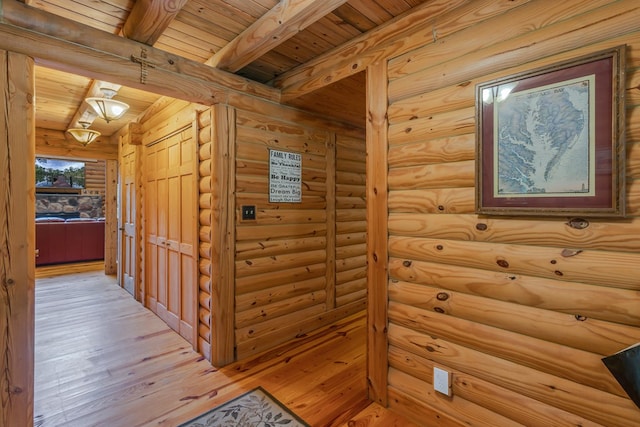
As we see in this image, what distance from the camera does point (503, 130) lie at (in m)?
1.36

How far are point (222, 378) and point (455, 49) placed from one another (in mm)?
2645

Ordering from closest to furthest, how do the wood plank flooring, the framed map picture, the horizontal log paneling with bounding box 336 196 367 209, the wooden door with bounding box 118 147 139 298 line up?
the framed map picture, the wood plank flooring, the horizontal log paneling with bounding box 336 196 367 209, the wooden door with bounding box 118 147 139 298

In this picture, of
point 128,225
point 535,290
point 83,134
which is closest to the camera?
point 535,290

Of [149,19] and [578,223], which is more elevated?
[149,19]

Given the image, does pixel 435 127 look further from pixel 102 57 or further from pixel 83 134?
pixel 83 134

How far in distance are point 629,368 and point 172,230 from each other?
131 inches

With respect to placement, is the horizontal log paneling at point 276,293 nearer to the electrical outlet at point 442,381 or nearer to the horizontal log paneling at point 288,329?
the horizontal log paneling at point 288,329

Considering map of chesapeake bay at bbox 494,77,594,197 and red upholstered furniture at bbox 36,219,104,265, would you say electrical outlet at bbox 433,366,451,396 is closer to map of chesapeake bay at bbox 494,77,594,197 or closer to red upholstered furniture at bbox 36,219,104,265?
map of chesapeake bay at bbox 494,77,594,197

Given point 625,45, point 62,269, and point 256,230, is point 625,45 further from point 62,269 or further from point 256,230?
point 62,269

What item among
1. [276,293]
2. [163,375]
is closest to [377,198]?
[276,293]

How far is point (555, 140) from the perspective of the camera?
123cm

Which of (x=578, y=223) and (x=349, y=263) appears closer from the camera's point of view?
(x=578, y=223)

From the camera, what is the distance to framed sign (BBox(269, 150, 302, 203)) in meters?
2.63

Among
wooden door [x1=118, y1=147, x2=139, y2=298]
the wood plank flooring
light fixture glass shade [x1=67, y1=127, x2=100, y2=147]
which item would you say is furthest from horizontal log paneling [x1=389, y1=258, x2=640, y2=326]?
light fixture glass shade [x1=67, y1=127, x2=100, y2=147]
